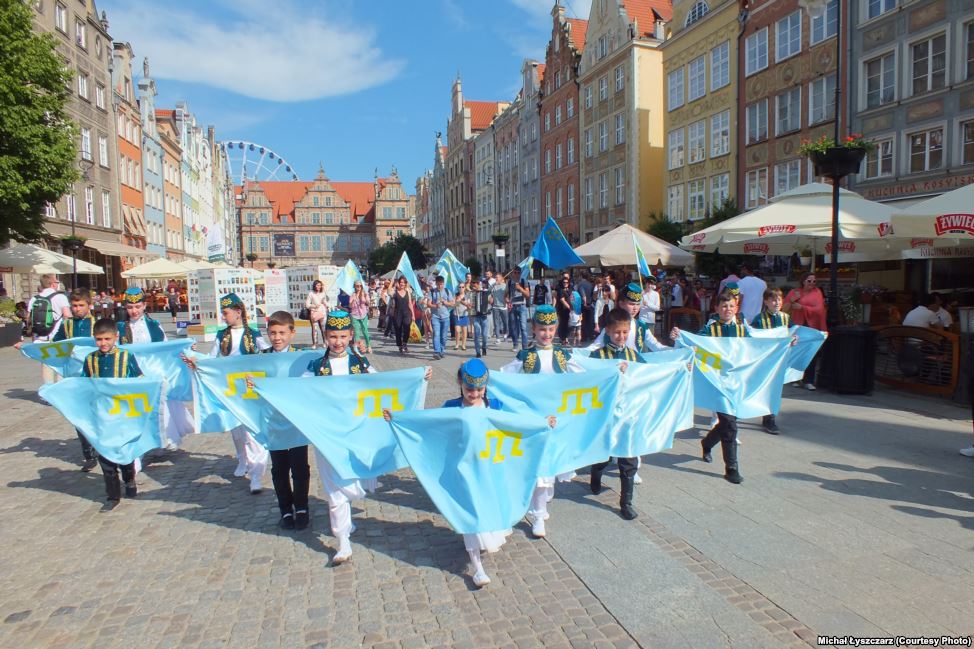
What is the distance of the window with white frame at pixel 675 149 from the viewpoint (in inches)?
1278

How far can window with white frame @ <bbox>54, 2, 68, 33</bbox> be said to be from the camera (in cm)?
3063

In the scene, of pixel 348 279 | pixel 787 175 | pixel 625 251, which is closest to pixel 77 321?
pixel 348 279

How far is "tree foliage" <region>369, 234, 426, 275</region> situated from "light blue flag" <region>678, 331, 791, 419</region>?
71.3 metres

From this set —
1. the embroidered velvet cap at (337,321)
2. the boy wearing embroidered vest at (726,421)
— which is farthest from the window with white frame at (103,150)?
the boy wearing embroidered vest at (726,421)

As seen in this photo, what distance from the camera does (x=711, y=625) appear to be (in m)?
3.62

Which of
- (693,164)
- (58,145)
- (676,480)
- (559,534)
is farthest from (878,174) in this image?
(58,145)

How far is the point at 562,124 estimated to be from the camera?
46.7 meters

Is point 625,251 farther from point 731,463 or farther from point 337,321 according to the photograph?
point 337,321

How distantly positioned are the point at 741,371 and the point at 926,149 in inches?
690

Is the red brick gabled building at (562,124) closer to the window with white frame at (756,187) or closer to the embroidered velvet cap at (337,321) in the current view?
the window with white frame at (756,187)

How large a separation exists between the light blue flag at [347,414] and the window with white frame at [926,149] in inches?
811

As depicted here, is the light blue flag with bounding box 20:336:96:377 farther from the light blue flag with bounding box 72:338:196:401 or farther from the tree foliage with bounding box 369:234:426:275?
the tree foliage with bounding box 369:234:426:275

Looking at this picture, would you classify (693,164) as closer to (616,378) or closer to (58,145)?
(58,145)

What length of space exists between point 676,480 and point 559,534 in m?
1.75
